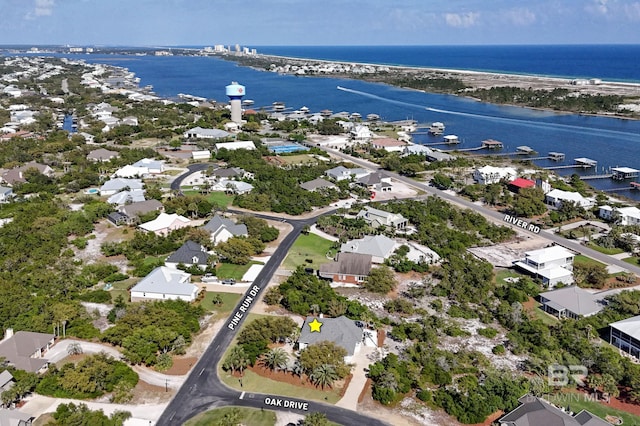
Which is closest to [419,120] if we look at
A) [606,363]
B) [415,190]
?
[415,190]

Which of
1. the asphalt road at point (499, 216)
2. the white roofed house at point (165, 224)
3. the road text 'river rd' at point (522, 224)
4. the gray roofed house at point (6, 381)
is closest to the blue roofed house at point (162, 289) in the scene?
the gray roofed house at point (6, 381)

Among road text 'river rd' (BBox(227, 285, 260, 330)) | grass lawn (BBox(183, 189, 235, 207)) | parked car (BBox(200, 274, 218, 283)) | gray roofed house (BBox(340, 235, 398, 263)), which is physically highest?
gray roofed house (BBox(340, 235, 398, 263))

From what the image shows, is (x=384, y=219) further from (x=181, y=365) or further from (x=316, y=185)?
(x=181, y=365)

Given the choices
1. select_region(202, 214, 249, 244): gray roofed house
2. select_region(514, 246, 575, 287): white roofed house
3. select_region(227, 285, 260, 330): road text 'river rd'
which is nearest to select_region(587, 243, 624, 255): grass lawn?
select_region(514, 246, 575, 287): white roofed house

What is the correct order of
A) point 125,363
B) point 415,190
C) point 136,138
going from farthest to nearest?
point 136,138 < point 415,190 < point 125,363

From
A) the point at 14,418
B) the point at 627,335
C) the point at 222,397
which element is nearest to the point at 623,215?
the point at 627,335

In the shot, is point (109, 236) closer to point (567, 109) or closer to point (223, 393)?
point (223, 393)

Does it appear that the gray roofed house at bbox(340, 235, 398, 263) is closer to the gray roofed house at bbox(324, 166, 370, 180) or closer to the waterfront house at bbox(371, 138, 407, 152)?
the gray roofed house at bbox(324, 166, 370, 180)
